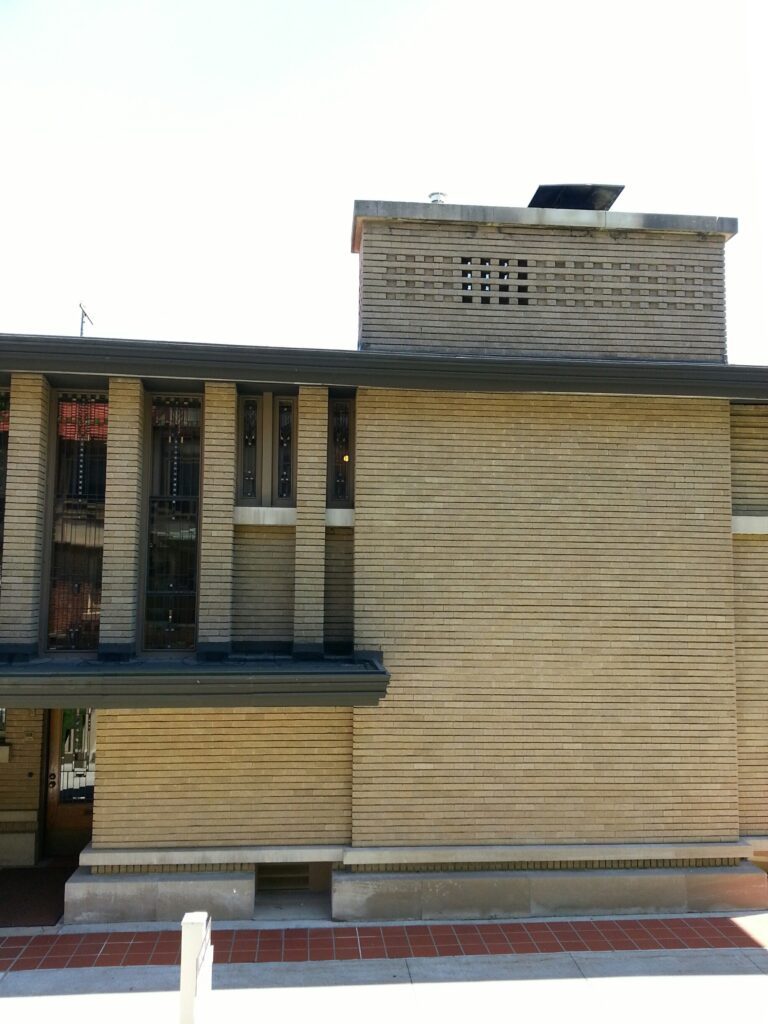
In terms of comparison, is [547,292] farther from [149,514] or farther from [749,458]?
[149,514]

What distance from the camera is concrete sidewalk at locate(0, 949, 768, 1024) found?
701cm

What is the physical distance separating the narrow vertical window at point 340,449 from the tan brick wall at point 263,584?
834mm

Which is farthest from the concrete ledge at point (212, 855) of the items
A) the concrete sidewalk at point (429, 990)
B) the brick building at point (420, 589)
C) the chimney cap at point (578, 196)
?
the chimney cap at point (578, 196)

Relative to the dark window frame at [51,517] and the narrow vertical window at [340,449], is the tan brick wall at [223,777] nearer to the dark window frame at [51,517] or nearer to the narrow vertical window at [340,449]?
the dark window frame at [51,517]

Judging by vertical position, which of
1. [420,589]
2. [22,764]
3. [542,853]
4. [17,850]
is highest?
[420,589]

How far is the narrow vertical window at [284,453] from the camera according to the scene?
9860 mm

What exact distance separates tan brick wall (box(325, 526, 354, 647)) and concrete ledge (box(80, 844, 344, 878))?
255 cm

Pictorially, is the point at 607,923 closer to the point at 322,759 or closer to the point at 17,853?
the point at 322,759

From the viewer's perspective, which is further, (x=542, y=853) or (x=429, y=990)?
(x=542, y=853)

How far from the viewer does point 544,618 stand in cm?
960

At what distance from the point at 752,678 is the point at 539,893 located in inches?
158

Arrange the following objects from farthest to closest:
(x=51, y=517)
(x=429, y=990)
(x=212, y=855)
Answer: (x=51, y=517) → (x=212, y=855) → (x=429, y=990)

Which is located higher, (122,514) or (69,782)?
(122,514)

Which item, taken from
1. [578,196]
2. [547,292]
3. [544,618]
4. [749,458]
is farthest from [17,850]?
[578,196]
